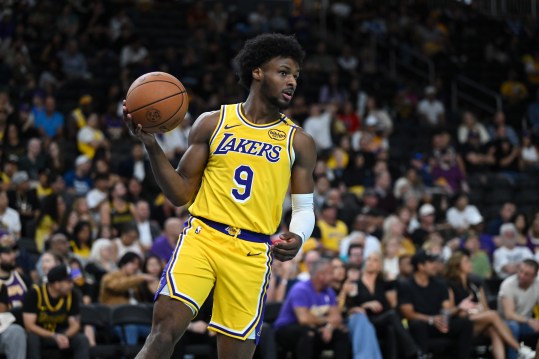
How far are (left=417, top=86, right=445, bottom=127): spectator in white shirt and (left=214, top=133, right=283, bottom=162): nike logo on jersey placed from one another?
41.6ft

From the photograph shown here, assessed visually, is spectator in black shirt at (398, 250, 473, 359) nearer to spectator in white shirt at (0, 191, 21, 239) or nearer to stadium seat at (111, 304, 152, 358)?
stadium seat at (111, 304, 152, 358)

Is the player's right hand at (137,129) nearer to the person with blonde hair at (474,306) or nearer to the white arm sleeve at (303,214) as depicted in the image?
the white arm sleeve at (303,214)

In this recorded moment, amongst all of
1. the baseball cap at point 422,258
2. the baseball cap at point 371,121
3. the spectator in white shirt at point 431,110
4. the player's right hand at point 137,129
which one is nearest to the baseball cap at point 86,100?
the baseball cap at point 371,121

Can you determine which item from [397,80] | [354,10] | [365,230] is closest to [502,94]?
[397,80]

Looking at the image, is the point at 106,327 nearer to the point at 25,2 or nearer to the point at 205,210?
the point at 205,210

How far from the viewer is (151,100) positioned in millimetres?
5492

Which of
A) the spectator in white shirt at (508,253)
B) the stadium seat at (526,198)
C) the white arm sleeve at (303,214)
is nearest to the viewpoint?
the white arm sleeve at (303,214)

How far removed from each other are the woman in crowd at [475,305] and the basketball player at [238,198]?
577 cm

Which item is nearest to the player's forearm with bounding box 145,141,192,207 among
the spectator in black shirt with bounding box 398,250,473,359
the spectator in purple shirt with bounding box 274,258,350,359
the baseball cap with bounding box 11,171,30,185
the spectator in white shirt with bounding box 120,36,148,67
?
the spectator in purple shirt with bounding box 274,258,350,359

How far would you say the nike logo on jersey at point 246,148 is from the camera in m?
5.72

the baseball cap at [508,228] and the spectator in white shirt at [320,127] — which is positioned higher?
the spectator in white shirt at [320,127]

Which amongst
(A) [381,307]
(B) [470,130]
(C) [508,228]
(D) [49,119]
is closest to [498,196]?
(B) [470,130]

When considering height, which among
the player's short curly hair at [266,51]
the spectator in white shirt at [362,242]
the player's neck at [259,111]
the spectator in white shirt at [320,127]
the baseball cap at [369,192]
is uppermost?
the spectator in white shirt at [320,127]

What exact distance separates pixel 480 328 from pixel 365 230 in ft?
8.28
